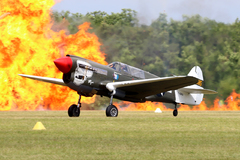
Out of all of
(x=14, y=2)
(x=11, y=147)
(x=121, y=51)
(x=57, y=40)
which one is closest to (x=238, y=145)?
(x=11, y=147)

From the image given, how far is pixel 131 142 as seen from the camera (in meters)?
9.44

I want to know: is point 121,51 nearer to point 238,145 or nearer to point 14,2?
point 14,2

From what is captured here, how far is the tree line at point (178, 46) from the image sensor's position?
116 ft

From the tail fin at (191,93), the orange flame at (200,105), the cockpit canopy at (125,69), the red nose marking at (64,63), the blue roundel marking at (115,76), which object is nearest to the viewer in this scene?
the red nose marking at (64,63)

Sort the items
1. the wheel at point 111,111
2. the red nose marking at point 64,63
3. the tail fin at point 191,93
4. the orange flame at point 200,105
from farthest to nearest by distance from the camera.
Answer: the orange flame at point 200,105 → the tail fin at point 191,93 → the wheel at point 111,111 → the red nose marking at point 64,63

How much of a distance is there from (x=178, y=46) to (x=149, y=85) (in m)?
19.0

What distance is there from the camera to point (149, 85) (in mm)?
19922

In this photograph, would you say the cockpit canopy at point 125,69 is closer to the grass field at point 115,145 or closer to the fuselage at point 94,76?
the fuselage at point 94,76

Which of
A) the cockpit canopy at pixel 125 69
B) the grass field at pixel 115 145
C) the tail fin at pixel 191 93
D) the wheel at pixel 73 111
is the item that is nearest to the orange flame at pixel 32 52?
the tail fin at pixel 191 93

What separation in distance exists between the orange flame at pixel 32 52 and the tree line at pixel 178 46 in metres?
2.57

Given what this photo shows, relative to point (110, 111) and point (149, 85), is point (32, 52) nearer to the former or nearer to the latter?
point (149, 85)

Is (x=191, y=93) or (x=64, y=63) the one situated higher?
(x=64, y=63)

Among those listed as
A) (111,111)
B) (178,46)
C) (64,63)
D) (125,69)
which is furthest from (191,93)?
(178,46)

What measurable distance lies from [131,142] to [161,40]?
29348mm
